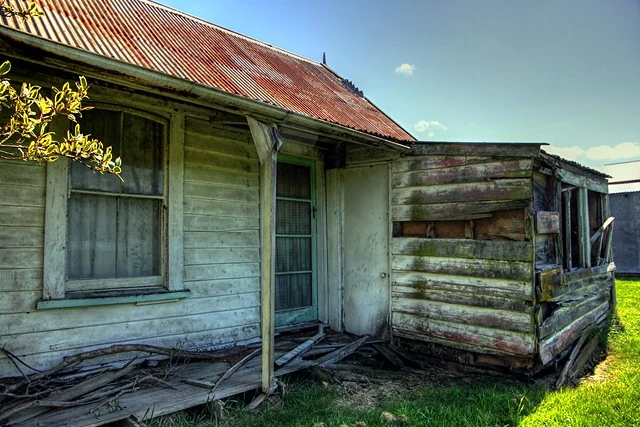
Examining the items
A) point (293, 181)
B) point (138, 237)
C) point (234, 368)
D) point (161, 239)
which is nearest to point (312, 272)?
point (293, 181)

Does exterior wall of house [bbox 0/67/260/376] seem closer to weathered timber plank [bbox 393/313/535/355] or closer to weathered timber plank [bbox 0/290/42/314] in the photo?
weathered timber plank [bbox 0/290/42/314]

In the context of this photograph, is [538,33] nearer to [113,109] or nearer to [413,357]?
[413,357]

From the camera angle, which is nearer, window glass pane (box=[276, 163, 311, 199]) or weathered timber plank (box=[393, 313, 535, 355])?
weathered timber plank (box=[393, 313, 535, 355])

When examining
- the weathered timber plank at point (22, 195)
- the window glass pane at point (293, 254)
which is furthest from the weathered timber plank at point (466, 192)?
the weathered timber plank at point (22, 195)

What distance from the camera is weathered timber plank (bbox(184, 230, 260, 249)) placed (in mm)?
4059

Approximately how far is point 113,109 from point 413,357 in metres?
4.06

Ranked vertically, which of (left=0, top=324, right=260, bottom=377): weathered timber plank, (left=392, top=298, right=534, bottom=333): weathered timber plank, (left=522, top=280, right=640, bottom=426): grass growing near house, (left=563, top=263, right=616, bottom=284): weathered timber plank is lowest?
(left=522, top=280, right=640, bottom=426): grass growing near house

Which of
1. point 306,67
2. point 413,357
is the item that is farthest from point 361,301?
point 306,67

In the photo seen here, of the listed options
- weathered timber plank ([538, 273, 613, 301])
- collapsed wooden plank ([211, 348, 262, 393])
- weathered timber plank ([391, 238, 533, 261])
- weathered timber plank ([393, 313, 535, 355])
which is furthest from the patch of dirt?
weathered timber plank ([391, 238, 533, 261])

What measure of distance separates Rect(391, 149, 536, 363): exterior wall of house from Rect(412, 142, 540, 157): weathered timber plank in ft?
0.04

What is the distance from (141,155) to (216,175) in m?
0.79

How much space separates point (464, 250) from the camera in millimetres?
4289

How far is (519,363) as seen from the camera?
3.96 m

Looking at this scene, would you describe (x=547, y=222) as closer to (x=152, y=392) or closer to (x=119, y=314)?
(x=152, y=392)
